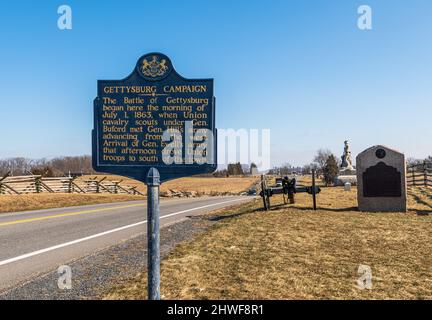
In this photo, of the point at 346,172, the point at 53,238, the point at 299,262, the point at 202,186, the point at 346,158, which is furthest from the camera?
the point at 202,186

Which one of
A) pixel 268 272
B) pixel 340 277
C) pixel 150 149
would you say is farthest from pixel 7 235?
pixel 340 277

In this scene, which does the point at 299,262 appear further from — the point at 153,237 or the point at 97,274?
the point at 97,274

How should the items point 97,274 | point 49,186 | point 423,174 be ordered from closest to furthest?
point 97,274
point 423,174
point 49,186

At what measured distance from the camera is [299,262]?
6199 mm

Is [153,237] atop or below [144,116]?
below

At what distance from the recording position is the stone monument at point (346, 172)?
34172mm

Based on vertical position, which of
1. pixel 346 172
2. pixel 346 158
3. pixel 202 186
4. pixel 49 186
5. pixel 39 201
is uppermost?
pixel 346 158

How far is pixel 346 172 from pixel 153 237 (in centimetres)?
3675

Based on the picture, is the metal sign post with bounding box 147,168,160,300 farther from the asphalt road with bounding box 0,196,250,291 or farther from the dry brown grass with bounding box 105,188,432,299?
the asphalt road with bounding box 0,196,250,291

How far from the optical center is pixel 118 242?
8383mm

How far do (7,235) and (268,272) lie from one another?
23.7 ft

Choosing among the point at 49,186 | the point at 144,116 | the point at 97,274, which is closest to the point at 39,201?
the point at 49,186

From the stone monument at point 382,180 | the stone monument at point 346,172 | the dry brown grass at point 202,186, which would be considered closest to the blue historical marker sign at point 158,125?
the stone monument at point 382,180

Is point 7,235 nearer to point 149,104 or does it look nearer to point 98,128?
point 98,128
